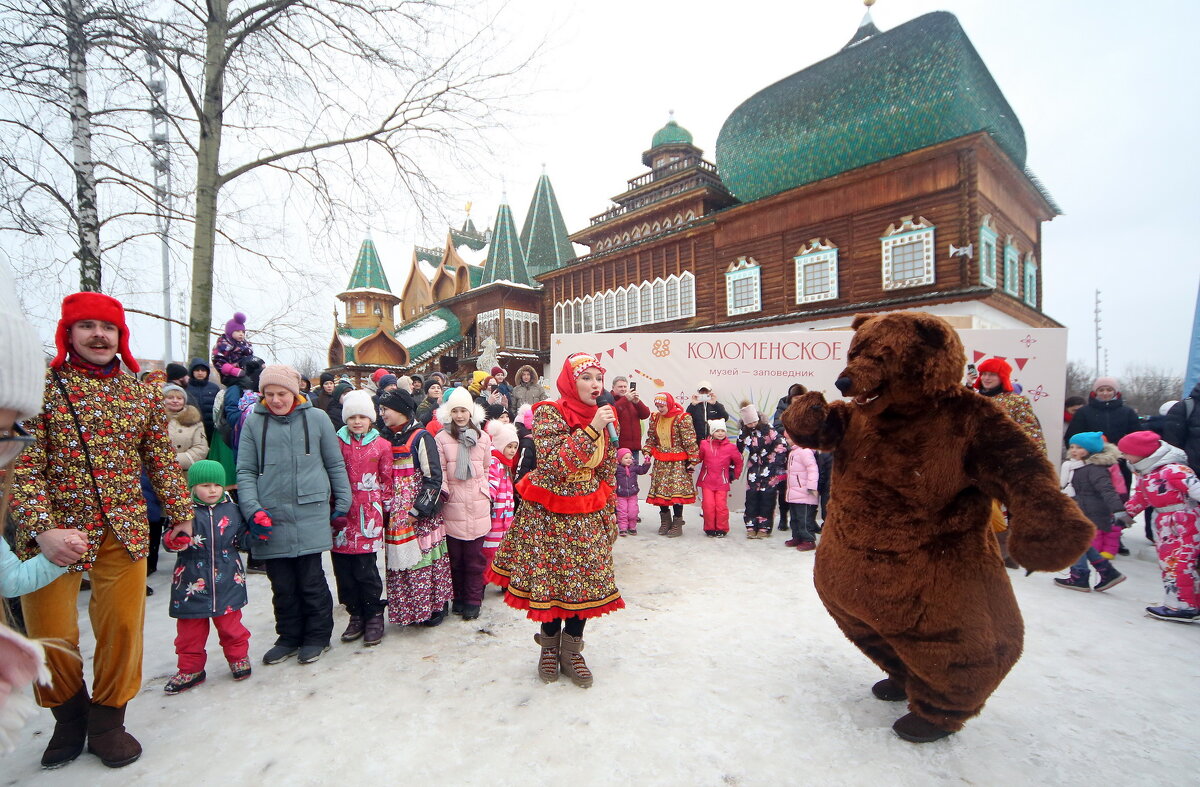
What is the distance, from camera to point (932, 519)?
97.7 inches

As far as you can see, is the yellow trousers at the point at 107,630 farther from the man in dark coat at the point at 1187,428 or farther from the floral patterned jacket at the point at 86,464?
→ the man in dark coat at the point at 1187,428

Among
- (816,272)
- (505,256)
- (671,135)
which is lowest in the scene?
(816,272)

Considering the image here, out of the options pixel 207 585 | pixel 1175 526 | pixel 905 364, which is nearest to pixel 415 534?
pixel 207 585

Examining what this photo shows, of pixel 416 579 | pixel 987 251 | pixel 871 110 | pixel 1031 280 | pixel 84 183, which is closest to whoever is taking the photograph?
pixel 416 579

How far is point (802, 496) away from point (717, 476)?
40.5 inches

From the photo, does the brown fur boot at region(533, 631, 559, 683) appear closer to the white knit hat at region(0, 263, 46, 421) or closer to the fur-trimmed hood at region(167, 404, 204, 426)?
the white knit hat at region(0, 263, 46, 421)

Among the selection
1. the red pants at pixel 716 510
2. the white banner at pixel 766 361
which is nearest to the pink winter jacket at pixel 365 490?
the red pants at pixel 716 510

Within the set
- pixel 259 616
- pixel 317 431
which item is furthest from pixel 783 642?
pixel 259 616

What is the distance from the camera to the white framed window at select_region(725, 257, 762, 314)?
1560cm

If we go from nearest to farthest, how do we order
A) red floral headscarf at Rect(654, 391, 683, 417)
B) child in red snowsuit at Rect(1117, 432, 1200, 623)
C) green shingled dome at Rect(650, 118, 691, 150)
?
child in red snowsuit at Rect(1117, 432, 1200, 623) < red floral headscarf at Rect(654, 391, 683, 417) < green shingled dome at Rect(650, 118, 691, 150)

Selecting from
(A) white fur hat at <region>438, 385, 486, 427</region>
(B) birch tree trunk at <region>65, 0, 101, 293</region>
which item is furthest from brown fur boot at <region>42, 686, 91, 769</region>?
(B) birch tree trunk at <region>65, 0, 101, 293</region>

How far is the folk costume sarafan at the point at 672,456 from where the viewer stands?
6.77 metres

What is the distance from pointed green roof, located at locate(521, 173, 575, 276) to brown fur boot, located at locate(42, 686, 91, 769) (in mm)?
25237

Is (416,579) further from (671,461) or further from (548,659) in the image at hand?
(671,461)
